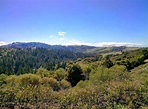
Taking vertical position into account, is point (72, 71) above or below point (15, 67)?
above

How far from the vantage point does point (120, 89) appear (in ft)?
43.7

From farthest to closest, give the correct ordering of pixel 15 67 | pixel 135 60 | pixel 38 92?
pixel 15 67, pixel 135 60, pixel 38 92

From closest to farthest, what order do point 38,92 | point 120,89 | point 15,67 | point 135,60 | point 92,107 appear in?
1. point 92,107
2. point 38,92
3. point 120,89
4. point 135,60
5. point 15,67

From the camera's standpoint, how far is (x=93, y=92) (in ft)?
40.9

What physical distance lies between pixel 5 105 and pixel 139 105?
7730mm

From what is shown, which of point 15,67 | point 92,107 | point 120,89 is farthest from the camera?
point 15,67

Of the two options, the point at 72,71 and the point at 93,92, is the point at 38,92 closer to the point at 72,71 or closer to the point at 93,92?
the point at 93,92

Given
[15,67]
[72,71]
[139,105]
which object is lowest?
[15,67]

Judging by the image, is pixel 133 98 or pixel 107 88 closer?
pixel 133 98

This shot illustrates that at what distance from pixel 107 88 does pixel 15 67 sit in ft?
449

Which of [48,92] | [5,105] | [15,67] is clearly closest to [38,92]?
[48,92]

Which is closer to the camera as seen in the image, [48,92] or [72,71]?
[48,92]

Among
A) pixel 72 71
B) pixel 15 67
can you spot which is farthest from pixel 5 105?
pixel 15 67

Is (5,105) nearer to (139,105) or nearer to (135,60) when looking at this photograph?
(139,105)
